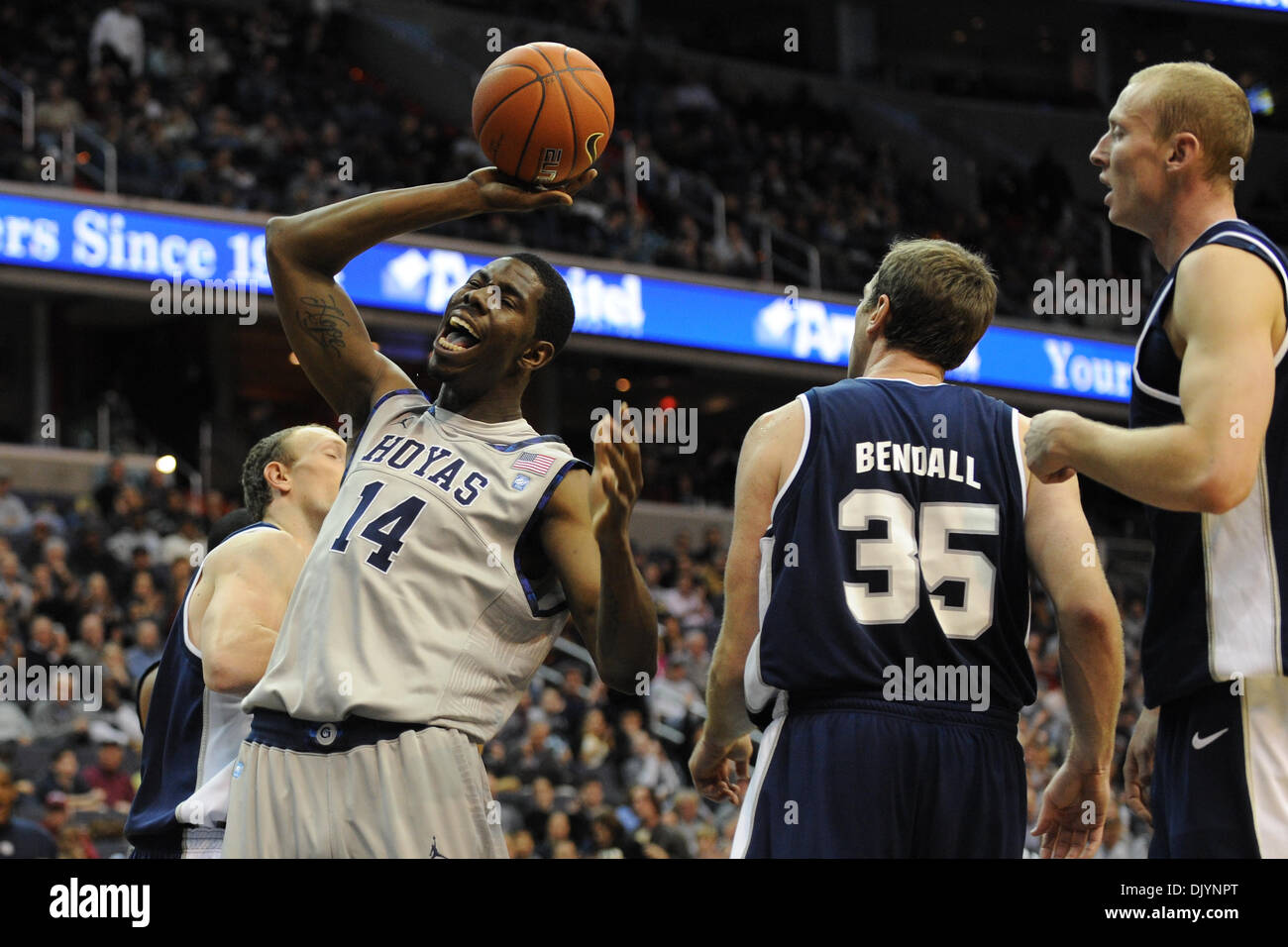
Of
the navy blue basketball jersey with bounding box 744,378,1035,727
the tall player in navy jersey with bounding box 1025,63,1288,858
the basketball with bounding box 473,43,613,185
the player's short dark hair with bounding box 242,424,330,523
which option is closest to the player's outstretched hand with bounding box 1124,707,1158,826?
the tall player in navy jersey with bounding box 1025,63,1288,858

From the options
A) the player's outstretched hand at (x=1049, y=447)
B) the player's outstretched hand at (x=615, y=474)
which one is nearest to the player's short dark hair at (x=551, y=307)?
the player's outstretched hand at (x=615, y=474)

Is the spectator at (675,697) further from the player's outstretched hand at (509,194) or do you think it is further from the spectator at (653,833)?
the player's outstretched hand at (509,194)

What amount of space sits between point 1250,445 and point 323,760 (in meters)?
→ 2.09

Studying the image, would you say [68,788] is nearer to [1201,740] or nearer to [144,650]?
[144,650]

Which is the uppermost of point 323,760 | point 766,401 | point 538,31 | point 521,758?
point 538,31

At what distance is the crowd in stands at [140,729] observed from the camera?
9961 mm

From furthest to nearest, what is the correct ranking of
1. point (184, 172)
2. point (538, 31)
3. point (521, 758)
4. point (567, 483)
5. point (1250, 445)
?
point (538, 31) → point (184, 172) → point (521, 758) → point (567, 483) → point (1250, 445)

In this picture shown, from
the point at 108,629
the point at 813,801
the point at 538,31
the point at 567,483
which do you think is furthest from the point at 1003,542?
the point at 538,31

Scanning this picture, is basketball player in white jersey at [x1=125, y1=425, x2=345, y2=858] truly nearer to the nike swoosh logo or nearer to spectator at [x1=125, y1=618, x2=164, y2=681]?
the nike swoosh logo

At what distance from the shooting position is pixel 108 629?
39.7 ft

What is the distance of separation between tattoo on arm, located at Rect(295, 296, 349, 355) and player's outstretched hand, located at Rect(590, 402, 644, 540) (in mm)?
1063

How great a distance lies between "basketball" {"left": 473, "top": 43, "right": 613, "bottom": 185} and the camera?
409cm
